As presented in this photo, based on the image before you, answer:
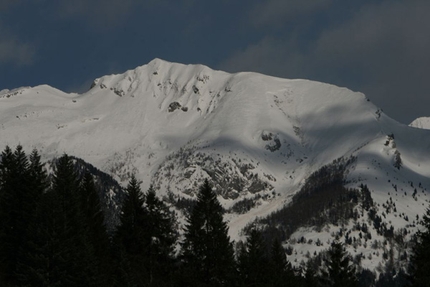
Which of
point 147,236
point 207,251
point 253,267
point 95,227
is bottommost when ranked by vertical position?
point 253,267

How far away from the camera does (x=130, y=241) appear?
7319 cm

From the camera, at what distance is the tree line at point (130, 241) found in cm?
5984

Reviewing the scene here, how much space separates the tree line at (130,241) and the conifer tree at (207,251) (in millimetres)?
99

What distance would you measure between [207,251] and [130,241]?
8.53 m

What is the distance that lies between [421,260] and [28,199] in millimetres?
37987

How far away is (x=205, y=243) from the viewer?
7075 centimetres

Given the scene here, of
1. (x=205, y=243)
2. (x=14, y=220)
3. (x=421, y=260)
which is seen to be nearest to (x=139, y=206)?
(x=205, y=243)

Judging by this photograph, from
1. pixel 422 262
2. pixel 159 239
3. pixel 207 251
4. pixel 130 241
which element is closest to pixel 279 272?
pixel 207 251

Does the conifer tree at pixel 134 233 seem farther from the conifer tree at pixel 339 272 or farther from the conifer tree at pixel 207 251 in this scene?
the conifer tree at pixel 339 272

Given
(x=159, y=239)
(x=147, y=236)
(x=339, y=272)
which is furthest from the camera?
(x=339, y=272)

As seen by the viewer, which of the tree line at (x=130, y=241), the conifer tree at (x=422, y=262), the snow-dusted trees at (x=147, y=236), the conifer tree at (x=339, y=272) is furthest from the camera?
the conifer tree at (x=339, y=272)

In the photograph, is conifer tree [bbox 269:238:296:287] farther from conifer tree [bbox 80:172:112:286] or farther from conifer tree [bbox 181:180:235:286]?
conifer tree [bbox 80:172:112:286]

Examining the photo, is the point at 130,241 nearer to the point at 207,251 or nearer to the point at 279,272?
the point at 207,251

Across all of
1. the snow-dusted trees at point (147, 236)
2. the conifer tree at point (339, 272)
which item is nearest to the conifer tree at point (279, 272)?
the conifer tree at point (339, 272)
